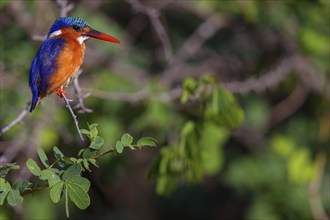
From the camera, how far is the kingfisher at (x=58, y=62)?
2.92 m

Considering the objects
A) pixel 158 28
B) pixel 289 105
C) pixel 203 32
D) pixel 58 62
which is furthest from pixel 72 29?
pixel 289 105

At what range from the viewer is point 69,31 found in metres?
3.08

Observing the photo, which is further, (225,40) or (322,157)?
(225,40)

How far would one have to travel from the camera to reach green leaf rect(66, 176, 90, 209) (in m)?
2.27

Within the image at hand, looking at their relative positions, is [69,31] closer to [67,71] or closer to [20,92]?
[67,71]

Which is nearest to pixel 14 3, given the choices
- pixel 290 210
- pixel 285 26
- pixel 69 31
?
pixel 69 31

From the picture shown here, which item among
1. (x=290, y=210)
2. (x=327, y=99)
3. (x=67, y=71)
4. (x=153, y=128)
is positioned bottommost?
(x=290, y=210)

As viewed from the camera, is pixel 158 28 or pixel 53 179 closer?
pixel 53 179

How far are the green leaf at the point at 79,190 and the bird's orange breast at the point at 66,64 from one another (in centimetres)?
72

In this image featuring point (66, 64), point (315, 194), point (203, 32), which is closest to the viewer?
point (66, 64)

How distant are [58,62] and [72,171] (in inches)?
29.9

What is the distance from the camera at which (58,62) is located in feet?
9.64

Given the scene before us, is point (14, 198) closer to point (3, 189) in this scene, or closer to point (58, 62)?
point (3, 189)

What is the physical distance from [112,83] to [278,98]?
1922 millimetres
